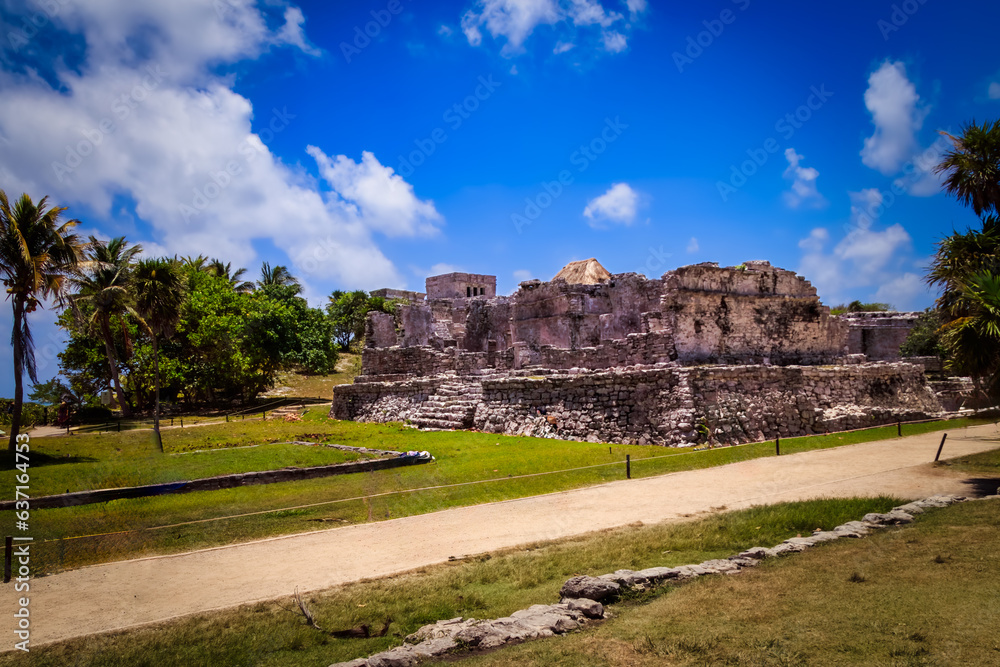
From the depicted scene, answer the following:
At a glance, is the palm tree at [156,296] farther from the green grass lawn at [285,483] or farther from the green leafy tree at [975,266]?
the green leafy tree at [975,266]

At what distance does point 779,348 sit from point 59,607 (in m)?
18.6

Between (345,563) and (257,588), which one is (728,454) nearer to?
(345,563)

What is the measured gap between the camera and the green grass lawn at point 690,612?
3.70 meters

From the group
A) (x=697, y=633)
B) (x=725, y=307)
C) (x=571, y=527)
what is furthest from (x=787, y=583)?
(x=725, y=307)

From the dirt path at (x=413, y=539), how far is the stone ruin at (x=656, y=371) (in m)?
2.62

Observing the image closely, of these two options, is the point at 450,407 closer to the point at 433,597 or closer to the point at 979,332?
the point at 433,597

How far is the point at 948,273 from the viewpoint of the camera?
9562 millimetres

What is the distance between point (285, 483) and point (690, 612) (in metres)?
7.81

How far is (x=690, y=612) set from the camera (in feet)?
14.4

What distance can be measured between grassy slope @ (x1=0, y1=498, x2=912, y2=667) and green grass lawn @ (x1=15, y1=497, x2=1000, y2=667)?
0.6 inches

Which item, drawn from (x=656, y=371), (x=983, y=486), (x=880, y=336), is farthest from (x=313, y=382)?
(x=983, y=486)

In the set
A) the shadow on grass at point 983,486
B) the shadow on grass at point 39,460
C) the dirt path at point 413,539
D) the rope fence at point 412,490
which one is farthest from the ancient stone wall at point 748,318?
the shadow on grass at point 39,460

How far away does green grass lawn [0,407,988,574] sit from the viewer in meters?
7.31

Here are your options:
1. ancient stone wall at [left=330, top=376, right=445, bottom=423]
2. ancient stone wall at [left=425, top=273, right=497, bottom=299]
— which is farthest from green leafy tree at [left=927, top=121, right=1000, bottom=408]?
→ ancient stone wall at [left=425, top=273, right=497, bottom=299]
